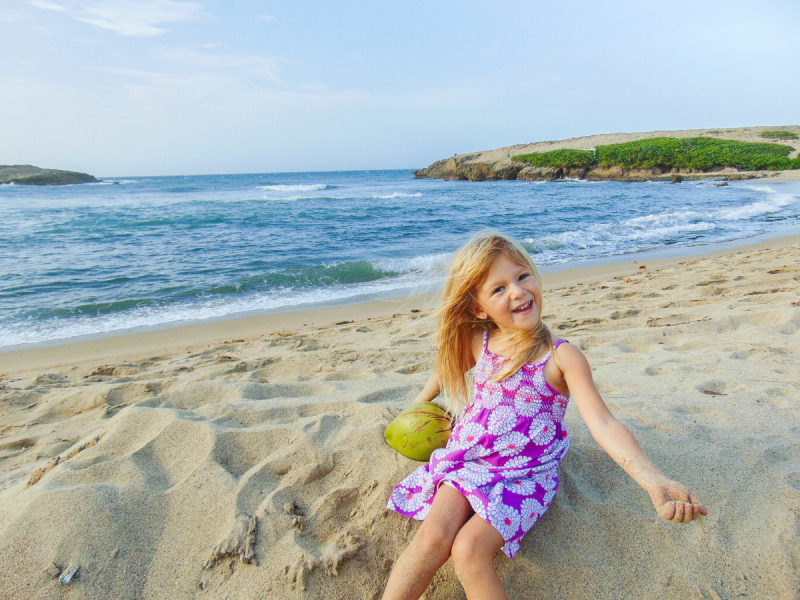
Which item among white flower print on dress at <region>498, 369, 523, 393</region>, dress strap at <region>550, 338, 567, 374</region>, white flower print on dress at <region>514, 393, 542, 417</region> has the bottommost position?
white flower print on dress at <region>514, 393, 542, 417</region>

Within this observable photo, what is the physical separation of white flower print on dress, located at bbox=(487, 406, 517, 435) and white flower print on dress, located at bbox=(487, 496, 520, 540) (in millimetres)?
311

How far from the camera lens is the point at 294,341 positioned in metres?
5.33

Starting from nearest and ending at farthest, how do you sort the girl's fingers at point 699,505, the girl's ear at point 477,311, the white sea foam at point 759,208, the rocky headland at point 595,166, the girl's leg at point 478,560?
the girl's fingers at point 699,505, the girl's leg at point 478,560, the girl's ear at point 477,311, the white sea foam at point 759,208, the rocky headland at point 595,166

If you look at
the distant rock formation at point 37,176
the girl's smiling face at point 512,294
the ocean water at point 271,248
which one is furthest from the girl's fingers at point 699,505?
the distant rock formation at point 37,176

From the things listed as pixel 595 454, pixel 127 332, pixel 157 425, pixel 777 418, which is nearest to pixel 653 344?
pixel 777 418

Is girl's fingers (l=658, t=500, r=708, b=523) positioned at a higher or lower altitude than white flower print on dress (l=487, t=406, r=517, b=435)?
higher

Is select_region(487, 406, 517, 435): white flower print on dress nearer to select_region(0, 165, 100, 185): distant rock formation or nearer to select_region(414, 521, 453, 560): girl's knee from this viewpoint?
select_region(414, 521, 453, 560): girl's knee

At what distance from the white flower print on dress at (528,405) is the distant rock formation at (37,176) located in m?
70.9

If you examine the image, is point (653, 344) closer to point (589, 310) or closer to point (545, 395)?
point (589, 310)

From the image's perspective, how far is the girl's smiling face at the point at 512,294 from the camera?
84.8 inches

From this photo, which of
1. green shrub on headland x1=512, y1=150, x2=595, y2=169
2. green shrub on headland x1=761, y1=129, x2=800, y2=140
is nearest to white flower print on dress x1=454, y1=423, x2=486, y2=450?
green shrub on headland x1=512, y1=150, x2=595, y2=169

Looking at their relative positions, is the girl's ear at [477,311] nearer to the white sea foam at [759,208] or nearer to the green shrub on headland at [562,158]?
the white sea foam at [759,208]

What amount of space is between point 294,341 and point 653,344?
3486mm

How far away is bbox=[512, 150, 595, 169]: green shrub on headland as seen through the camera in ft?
137
